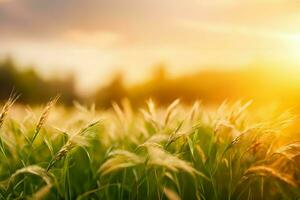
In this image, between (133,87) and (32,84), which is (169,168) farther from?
(32,84)

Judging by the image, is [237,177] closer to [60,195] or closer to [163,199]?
[163,199]

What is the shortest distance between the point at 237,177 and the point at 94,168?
2.57ft

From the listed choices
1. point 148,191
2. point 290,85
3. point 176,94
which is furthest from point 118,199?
point 176,94

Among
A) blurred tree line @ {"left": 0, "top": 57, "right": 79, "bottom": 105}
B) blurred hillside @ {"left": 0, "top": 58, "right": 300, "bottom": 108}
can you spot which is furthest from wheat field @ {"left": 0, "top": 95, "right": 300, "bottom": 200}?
blurred tree line @ {"left": 0, "top": 57, "right": 79, "bottom": 105}

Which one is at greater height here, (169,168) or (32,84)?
(169,168)

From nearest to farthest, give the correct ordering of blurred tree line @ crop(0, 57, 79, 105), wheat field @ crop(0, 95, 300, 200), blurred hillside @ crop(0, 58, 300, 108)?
wheat field @ crop(0, 95, 300, 200) < blurred hillside @ crop(0, 58, 300, 108) < blurred tree line @ crop(0, 57, 79, 105)

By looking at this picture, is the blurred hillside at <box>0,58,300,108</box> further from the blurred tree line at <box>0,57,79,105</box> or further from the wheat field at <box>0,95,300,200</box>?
the wheat field at <box>0,95,300,200</box>

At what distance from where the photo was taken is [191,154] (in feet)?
10.0

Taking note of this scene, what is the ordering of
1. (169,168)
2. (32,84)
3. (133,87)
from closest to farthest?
(169,168) → (133,87) → (32,84)

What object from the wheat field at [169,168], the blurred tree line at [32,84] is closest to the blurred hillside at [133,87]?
the blurred tree line at [32,84]

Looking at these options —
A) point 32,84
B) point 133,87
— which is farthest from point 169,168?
point 32,84

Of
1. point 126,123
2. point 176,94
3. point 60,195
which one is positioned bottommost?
point 176,94

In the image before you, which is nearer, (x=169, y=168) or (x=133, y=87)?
(x=169, y=168)

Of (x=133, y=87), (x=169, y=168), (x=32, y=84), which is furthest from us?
(x=32, y=84)
